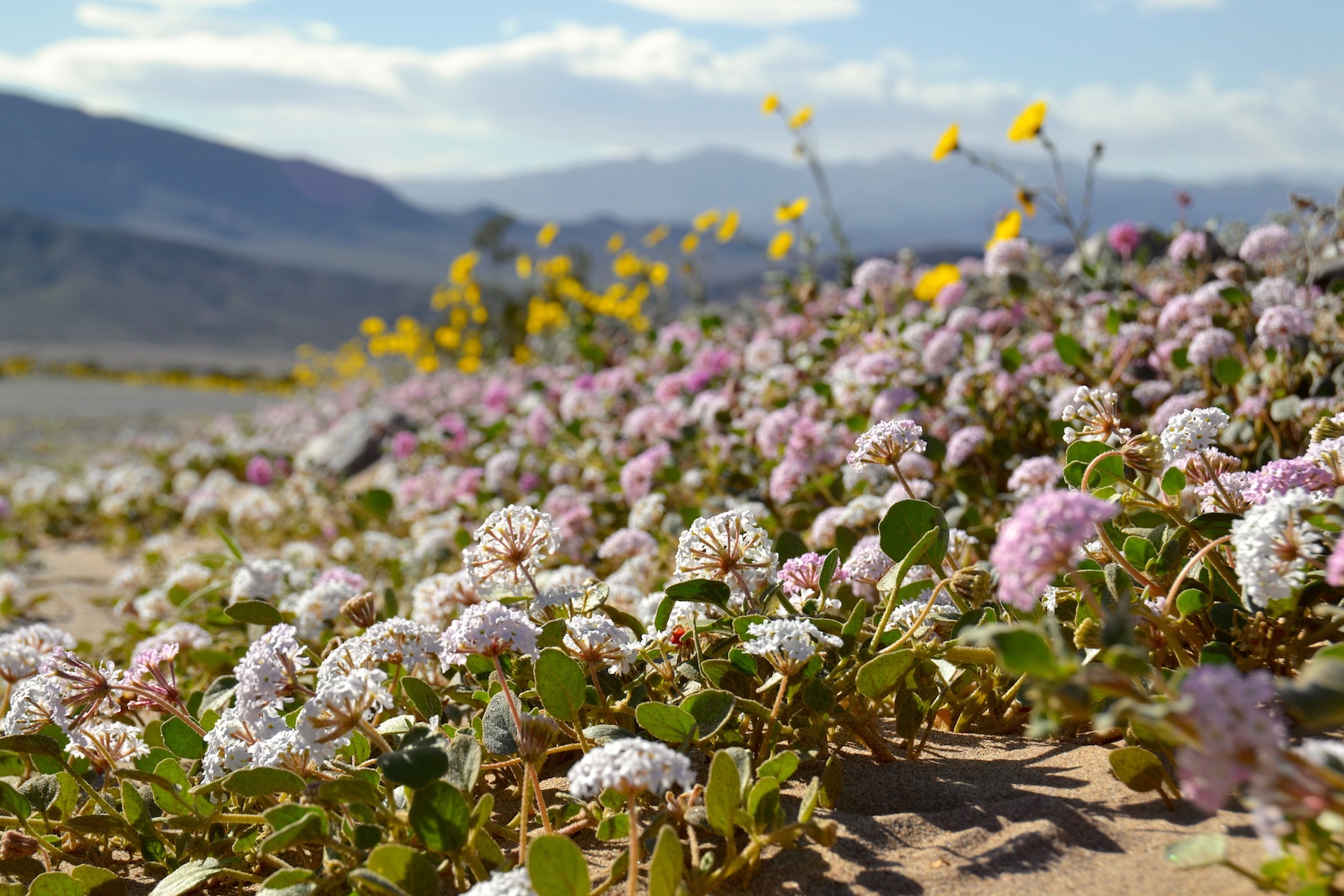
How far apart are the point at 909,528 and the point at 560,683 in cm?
73

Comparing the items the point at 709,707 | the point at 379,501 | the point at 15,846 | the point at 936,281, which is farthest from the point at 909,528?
the point at 936,281

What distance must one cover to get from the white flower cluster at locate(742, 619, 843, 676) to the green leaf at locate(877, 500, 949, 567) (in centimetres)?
31

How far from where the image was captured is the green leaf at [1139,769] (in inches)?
61.1

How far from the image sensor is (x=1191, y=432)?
71.1 inches

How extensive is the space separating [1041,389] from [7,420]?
16689 millimetres

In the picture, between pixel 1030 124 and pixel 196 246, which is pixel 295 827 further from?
pixel 196 246

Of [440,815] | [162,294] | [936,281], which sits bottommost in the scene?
[162,294]

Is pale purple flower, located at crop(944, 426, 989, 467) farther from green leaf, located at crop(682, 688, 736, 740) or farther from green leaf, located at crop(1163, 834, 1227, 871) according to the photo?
green leaf, located at crop(1163, 834, 1227, 871)

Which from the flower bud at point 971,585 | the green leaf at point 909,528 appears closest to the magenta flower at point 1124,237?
the flower bud at point 971,585

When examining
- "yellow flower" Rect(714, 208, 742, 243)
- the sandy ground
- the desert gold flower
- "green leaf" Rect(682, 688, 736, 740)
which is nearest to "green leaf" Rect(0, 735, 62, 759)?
the sandy ground

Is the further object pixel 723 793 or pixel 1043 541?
pixel 723 793

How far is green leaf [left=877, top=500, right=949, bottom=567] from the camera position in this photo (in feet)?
6.19

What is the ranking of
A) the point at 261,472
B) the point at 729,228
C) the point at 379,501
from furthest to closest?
the point at 729,228 → the point at 261,472 → the point at 379,501

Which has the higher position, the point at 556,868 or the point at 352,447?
the point at 556,868
